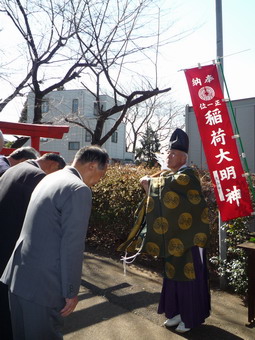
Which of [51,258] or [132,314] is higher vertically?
[51,258]

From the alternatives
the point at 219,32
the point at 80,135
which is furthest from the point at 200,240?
the point at 80,135

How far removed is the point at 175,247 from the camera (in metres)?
3.33

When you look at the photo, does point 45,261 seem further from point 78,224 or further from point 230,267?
point 230,267

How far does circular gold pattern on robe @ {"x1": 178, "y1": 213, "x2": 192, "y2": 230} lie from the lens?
132 inches

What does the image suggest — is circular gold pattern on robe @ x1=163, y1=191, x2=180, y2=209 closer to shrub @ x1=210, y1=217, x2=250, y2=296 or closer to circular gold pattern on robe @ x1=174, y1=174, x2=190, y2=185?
circular gold pattern on robe @ x1=174, y1=174, x2=190, y2=185

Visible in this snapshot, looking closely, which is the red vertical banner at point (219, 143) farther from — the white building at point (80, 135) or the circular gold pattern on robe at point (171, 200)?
the white building at point (80, 135)

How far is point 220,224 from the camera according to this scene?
429 centimetres

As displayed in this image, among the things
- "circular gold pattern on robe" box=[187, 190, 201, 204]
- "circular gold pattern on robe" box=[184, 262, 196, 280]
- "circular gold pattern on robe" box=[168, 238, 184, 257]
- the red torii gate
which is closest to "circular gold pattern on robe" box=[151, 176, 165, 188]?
"circular gold pattern on robe" box=[187, 190, 201, 204]

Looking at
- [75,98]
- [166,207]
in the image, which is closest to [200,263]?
[166,207]

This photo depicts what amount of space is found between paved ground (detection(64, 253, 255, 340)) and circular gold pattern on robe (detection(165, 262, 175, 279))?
0.59 metres

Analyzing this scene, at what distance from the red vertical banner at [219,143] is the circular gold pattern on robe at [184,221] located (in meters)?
0.74

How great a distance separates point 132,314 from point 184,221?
133 centimetres

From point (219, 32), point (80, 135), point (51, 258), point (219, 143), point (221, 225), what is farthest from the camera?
A: point (80, 135)

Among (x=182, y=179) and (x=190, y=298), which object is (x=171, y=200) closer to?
(x=182, y=179)
